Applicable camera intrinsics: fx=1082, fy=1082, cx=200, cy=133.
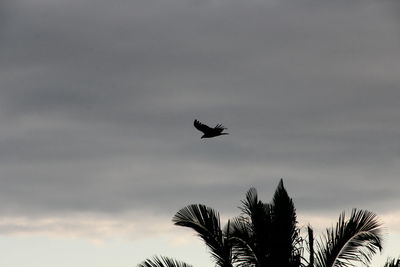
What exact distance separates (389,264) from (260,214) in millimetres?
3598

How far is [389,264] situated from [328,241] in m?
1.71

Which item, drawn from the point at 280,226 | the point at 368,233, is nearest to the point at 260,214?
the point at 280,226

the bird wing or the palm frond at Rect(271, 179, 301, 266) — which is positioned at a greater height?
the bird wing

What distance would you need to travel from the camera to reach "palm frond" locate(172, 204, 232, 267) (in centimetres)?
2808

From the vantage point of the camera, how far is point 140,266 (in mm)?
27062

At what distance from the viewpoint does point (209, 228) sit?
92.2ft

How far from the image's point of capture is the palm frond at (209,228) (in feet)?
92.1

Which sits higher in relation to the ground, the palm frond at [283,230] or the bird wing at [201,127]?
the bird wing at [201,127]

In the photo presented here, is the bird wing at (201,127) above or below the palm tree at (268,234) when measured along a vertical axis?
above

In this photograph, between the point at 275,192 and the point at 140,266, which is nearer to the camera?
the point at 140,266

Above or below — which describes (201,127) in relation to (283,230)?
above

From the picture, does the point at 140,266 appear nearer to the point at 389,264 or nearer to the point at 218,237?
the point at 218,237

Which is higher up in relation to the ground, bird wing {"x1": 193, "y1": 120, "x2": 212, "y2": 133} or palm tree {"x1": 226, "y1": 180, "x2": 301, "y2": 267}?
bird wing {"x1": 193, "y1": 120, "x2": 212, "y2": 133}

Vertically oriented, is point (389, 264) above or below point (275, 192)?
below
